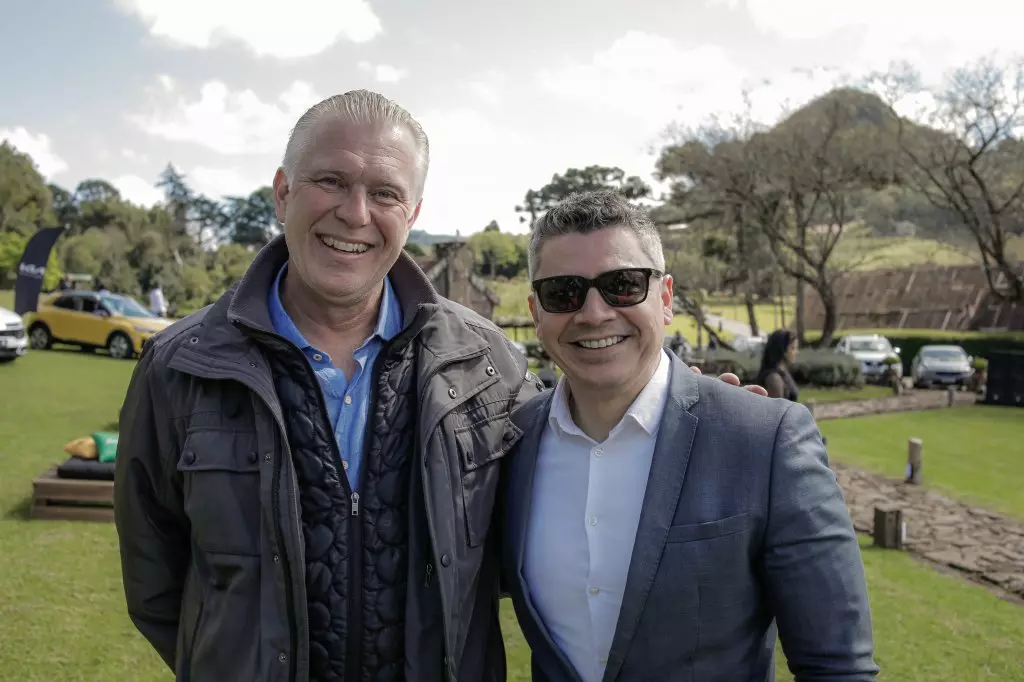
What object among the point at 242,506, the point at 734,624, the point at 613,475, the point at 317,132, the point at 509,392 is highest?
the point at 317,132

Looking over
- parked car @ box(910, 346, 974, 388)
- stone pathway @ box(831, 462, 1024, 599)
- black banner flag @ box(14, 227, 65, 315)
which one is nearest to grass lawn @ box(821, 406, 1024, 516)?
stone pathway @ box(831, 462, 1024, 599)

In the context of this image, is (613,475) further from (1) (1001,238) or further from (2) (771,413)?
(1) (1001,238)

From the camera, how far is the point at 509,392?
2.38m

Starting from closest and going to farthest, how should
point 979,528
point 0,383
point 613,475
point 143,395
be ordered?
point 613,475 < point 143,395 < point 979,528 < point 0,383

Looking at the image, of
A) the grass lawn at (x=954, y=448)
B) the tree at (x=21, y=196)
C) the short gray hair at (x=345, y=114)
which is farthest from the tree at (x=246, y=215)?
the short gray hair at (x=345, y=114)

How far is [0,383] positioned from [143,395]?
46.5 feet

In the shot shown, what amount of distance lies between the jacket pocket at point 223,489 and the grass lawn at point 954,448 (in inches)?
404

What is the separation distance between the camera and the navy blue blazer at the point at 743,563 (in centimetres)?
171

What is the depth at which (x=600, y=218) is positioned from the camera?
1.96 metres

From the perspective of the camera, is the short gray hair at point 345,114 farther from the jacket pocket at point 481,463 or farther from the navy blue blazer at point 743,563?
the navy blue blazer at point 743,563

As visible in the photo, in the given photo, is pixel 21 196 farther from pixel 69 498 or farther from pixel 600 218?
pixel 600 218

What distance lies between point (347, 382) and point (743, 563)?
125 centimetres

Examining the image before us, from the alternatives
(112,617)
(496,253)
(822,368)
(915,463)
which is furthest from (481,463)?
(496,253)

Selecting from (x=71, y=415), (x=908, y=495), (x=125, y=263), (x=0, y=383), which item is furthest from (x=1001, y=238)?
(x=125, y=263)
